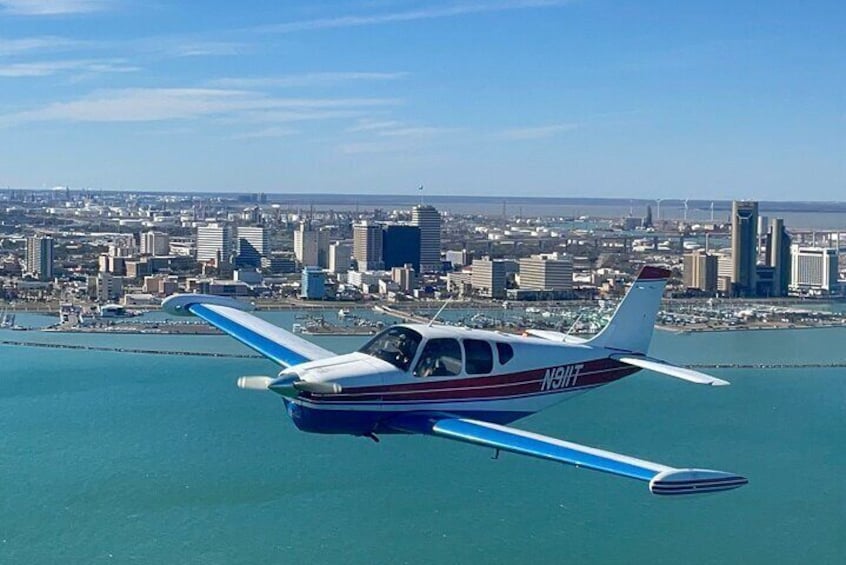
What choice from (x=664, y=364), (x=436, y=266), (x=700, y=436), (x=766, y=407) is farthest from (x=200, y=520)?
(x=436, y=266)

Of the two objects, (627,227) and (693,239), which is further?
(627,227)

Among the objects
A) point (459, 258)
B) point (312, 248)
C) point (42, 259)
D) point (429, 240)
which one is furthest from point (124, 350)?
point (459, 258)

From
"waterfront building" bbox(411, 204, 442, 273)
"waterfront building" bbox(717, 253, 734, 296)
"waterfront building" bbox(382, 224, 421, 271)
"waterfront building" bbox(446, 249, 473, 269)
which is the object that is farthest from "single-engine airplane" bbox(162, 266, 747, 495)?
"waterfront building" bbox(446, 249, 473, 269)

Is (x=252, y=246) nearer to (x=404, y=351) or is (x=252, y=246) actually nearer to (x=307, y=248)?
(x=307, y=248)

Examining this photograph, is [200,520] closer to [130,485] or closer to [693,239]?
[130,485]

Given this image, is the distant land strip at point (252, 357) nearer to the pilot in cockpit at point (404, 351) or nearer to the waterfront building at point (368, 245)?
the pilot in cockpit at point (404, 351)

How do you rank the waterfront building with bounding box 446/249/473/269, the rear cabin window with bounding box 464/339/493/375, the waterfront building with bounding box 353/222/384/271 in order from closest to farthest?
the rear cabin window with bounding box 464/339/493/375, the waterfront building with bounding box 353/222/384/271, the waterfront building with bounding box 446/249/473/269

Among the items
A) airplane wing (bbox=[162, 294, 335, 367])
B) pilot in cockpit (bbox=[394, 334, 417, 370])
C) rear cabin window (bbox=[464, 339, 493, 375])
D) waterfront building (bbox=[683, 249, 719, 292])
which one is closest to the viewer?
pilot in cockpit (bbox=[394, 334, 417, 370])

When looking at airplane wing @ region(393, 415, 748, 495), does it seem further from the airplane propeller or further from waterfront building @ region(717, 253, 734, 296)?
waterfront building @ region(717, 253, 734, 296)
